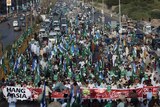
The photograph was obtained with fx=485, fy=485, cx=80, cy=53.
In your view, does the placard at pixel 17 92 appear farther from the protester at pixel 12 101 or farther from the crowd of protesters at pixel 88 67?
the crowd of protesters at pixel 88 67

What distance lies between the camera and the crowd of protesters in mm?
18969

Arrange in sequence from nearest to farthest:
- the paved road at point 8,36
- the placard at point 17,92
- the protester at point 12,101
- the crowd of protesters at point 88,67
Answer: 1. the protester at point 12,101
2. the placard at point 17,92
3. the crowd of protesters at point 88,67
4. the paved road at point 8,36

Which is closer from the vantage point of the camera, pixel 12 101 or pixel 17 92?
pixel 12 101

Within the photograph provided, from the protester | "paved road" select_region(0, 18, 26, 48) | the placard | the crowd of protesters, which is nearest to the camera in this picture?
the protester

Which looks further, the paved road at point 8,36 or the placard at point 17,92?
the paved road at point 8,36

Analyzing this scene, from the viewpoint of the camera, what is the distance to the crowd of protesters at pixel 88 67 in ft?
62.2

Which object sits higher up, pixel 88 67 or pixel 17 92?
pixel 17 92

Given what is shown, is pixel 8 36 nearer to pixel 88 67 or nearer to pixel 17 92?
pixel 88 67

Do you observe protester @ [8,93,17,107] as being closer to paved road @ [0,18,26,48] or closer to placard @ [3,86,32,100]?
placard @ [3,86,32,100]

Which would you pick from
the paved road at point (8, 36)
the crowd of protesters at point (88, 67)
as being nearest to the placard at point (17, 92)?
the crowd of protesters at point (88, 67)

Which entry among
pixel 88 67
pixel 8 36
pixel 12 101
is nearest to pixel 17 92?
pixel 12 101

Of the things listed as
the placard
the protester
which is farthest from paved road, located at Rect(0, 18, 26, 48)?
the protester

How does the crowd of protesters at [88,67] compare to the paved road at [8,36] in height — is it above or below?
above

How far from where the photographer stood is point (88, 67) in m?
24.2
